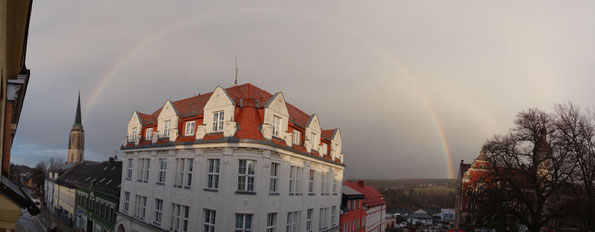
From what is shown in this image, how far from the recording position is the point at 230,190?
23531 millimetres

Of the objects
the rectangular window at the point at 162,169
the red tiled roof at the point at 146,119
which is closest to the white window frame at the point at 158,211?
the rectangular window at the point at 162,169

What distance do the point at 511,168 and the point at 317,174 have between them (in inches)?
→ 687

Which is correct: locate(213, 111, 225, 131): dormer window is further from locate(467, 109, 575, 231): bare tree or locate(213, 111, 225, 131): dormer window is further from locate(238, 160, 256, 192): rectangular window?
locate(467, 109, 575, 231): bare tree

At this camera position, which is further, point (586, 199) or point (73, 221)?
point (73, 221)

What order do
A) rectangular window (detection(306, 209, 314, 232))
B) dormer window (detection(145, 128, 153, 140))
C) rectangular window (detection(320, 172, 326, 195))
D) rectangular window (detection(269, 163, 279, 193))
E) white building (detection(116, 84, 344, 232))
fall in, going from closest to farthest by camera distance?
white building (detection(116, 84, 344, 232)) → rectangular window (detection(269, 163, 279, 193)) → rectangular window (detection(306, 209, 314, 232)) → rectangular window (detection(320, 172, 326, 195)) → dormer window (detection(145, 128, 153, 140))

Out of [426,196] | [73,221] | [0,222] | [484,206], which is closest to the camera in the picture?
[0,222]

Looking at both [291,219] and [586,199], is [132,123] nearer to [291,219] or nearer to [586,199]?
[291,219]

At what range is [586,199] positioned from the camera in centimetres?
2906

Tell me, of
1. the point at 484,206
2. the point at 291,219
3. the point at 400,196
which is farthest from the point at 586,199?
the point at 400,196

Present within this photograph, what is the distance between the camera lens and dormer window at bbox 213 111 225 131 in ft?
82.6

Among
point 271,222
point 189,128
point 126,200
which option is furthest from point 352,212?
Result: point 126,200

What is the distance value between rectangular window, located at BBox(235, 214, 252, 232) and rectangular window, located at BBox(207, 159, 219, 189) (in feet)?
8.72

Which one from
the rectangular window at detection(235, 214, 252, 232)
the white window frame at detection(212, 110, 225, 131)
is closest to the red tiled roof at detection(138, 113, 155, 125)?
the white window frame at detection(212, 110, 225, 131)

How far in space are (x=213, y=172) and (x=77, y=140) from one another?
132 metres
